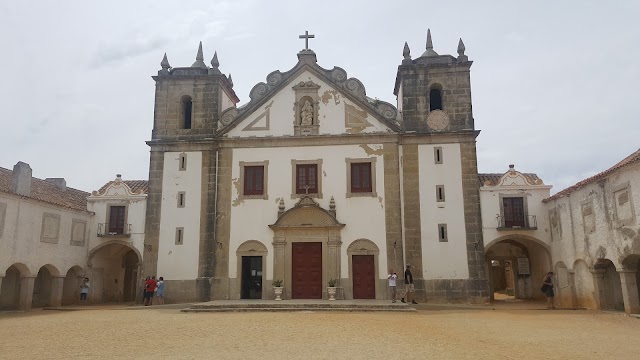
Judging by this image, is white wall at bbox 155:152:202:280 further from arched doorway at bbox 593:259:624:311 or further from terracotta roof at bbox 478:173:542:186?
arched doorway at bbox 593:259:624:311

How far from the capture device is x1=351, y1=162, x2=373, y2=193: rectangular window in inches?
884

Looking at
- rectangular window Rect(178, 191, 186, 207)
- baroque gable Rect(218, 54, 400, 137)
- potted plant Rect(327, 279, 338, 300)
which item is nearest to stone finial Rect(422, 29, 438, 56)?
baroque gable Rect(218, 54, 400, 137)

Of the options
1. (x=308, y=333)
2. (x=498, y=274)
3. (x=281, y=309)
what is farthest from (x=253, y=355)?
(x=498, y=274)

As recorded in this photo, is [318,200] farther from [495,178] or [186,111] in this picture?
[495,178]

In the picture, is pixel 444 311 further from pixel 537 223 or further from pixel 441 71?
pixel 441 71

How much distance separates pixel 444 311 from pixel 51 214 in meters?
17.1

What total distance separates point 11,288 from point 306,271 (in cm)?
1261

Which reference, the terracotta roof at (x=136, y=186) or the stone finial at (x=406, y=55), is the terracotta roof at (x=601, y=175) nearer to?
the stone finial at (x=406, y=55)

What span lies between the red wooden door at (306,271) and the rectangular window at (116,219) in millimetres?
9184

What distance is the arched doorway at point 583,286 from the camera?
19297mm

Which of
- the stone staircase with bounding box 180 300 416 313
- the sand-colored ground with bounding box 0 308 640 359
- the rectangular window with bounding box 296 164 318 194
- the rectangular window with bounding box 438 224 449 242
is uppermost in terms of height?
the rectangular window with bounding box 296 164 318 194

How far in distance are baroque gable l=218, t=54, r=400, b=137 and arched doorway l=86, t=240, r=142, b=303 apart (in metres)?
8.64

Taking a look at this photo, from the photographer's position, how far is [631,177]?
1609 centimetres

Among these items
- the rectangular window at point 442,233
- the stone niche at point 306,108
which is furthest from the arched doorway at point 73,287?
the rectangular window at point 442,233
